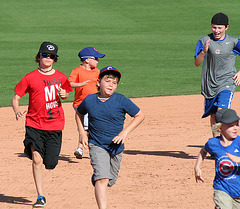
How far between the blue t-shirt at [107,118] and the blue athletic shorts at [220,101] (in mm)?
3541

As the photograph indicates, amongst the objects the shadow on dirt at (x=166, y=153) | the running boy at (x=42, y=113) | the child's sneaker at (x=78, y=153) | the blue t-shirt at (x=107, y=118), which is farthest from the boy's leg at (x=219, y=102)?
the blue t-shirt at (x=107, y=118)

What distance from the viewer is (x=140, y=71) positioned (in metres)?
23.6

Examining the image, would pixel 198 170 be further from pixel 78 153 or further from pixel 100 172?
pixel 78 153


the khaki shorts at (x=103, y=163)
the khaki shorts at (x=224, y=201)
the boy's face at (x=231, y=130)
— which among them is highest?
the boy's face at (x=231, y=130)

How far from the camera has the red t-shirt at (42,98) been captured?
835 centimetres

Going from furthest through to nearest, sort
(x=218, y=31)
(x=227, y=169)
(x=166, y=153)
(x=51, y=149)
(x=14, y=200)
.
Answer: (x=166, y=153), (x=218, y=31), (x=14, y=200), (x=51, y=149), (x=227, y=169)

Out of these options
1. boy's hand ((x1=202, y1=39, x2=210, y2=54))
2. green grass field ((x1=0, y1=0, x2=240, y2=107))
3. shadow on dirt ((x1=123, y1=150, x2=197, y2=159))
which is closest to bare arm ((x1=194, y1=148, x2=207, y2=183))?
→ boy's hand ((x1=202, y1=39, x2=210, y2=54))

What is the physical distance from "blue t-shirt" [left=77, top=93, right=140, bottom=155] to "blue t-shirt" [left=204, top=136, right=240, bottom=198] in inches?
56.3

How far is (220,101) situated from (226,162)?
4.33 m

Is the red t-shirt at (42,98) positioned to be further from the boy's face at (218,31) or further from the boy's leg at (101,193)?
the boy's face at (218,31)

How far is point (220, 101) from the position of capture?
10570mm

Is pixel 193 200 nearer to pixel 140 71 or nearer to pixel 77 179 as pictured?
pixel 77 179

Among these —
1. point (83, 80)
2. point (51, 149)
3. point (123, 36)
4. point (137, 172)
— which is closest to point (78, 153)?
point (137, 172)

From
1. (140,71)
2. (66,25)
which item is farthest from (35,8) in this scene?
(140,71)
